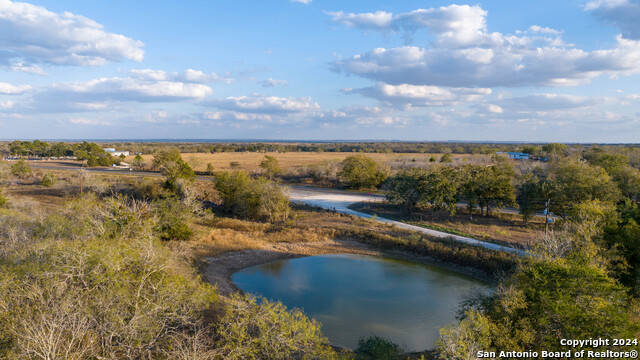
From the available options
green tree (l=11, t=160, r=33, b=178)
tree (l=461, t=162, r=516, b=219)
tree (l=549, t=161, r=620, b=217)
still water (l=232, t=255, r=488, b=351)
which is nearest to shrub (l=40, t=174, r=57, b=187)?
green tree (l=11, t=160, r=33, b=178)

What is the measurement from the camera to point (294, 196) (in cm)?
4538

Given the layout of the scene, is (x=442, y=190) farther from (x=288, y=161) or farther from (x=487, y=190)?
(x=288, y=161)

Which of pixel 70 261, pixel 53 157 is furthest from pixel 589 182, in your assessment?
pixel 53 157

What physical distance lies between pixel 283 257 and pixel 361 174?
1143 inches

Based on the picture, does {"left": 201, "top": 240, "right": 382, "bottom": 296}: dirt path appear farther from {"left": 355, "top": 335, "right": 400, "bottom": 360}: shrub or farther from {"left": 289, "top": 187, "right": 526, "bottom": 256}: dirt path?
{"left": 355, "top": 335, "right": 400, "bottom": 360}: shrub

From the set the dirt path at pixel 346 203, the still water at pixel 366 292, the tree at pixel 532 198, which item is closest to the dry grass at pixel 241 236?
the still water at pixel 366 292

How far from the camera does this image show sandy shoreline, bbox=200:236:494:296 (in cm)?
2093

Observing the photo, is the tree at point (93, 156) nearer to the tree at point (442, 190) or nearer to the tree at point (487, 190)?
the tree at point (442, 190)

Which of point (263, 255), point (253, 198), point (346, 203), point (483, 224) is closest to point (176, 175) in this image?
point (253, 198)

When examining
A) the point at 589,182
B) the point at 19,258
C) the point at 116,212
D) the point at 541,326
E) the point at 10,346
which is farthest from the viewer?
the point at 589,182

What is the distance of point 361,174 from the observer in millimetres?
51938

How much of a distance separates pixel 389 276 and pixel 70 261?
1685 centimetres

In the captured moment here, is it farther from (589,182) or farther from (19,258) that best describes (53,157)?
(589,182)

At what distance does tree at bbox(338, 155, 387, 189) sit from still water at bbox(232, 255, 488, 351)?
27.5 metres
